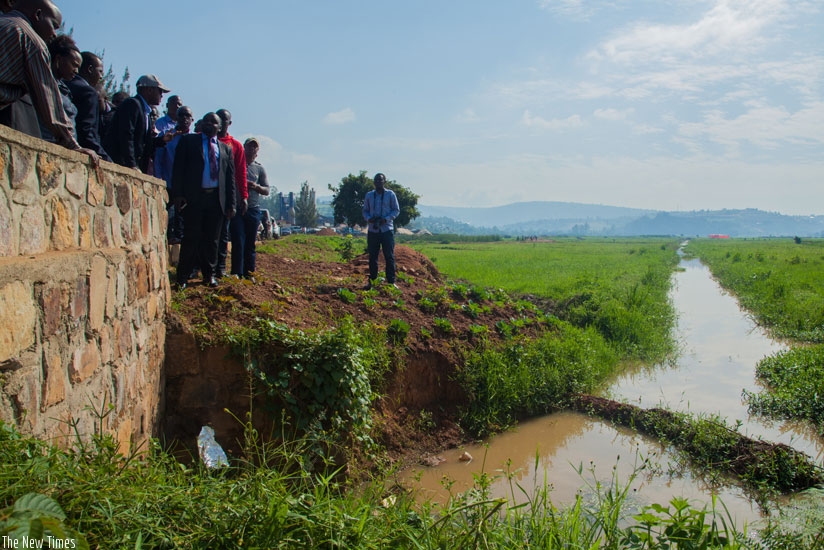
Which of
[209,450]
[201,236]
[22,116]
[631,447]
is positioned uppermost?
[22,116]

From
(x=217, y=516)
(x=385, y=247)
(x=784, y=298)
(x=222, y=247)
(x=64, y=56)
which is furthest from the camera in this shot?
(x=784, y=298)

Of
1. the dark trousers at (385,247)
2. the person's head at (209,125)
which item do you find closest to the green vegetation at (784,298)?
the dark trousers at (385,247)

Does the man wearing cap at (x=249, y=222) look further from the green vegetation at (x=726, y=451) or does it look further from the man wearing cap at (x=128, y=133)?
the green vegetation at (x=726, y=451)

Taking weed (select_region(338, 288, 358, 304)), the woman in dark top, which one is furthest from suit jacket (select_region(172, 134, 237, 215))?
weed (select_region(338, 288, 358, 304))

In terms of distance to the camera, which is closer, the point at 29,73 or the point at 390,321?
the point at 29,73

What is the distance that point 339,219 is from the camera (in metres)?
40.9

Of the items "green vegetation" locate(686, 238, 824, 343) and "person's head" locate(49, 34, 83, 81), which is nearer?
"person's head" locate(49, 34, 83, 81)

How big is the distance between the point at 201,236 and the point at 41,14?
2720mm

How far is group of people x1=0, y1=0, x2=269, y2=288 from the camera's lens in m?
2.87

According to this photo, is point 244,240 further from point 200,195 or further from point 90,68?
point 90,68

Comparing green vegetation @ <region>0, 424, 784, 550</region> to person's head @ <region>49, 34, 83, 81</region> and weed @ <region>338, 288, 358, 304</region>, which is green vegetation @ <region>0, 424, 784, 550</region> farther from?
weed @ <region>338, 288, 358, 304</region>

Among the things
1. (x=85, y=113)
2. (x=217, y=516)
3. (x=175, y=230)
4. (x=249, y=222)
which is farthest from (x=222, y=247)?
(x=217, y=516)

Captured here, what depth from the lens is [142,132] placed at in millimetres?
5016

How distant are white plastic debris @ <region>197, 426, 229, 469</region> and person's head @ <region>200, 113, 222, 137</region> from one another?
9.89 feet
